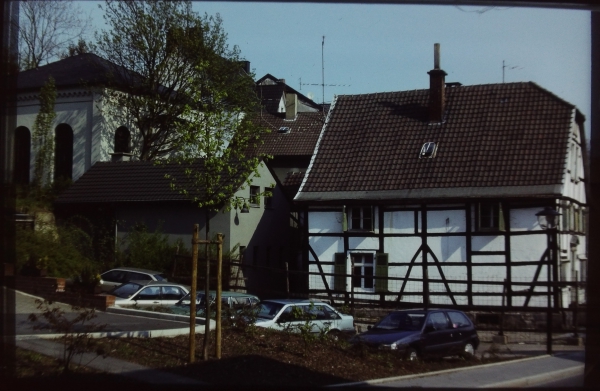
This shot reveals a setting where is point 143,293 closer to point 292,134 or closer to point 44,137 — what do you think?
point 44,137

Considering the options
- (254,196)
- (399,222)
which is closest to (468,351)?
(399,222)

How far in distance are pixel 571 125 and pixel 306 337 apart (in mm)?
2326

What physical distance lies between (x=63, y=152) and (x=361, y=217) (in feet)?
6.41

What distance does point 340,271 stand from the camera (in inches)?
180

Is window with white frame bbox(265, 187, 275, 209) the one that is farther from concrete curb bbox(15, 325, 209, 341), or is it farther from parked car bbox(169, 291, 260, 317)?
concrete curb bbox(15, 325, 209, 341)

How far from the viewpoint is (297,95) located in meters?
4.74

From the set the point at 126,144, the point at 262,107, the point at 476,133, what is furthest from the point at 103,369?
the point at 476,133

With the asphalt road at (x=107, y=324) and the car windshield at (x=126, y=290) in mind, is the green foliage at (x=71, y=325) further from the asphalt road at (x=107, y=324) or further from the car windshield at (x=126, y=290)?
the car windshield at (x=126, y=290)

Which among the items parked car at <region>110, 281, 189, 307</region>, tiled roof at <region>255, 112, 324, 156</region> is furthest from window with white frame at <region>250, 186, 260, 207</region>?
parked car at <region>110, 281, 189, 307</region>

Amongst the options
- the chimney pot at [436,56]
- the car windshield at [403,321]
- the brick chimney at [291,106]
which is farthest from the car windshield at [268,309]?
the chimney pot at [436,56]

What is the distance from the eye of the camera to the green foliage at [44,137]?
440 centimetres

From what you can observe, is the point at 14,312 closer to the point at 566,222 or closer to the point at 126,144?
the point at 126,144

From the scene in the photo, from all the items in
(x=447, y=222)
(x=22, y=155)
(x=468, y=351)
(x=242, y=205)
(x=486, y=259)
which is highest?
(x=22, y=155)

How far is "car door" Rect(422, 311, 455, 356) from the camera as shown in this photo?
4281mm
